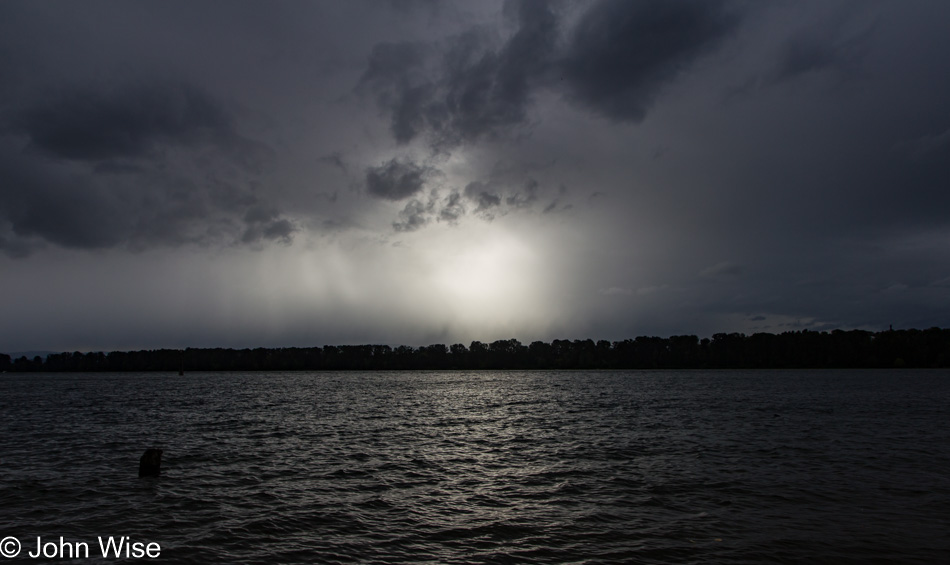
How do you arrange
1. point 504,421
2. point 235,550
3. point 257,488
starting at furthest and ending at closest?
point 504,421
point 257,488
point 235,550

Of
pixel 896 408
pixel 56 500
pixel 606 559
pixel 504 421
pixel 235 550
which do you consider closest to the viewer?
pixel 606 559

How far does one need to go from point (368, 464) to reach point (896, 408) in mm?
68484

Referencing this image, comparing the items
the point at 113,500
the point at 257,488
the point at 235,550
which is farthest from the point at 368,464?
the point at 235,550

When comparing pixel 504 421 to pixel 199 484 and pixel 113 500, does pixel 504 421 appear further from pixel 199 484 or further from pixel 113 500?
pixel 113 500

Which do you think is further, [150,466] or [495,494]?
[150,466]

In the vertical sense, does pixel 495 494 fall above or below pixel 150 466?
Answer: below

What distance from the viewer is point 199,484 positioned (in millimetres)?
25516

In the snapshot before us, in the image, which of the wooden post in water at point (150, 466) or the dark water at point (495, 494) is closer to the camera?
the dark water at point (495, 494)

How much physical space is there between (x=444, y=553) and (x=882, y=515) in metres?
15.9

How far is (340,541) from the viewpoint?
56.1 ft

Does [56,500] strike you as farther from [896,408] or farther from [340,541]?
[896,408]

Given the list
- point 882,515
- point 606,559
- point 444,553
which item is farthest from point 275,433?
Result: point 882,515

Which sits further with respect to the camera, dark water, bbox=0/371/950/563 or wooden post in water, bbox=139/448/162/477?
wooden post in water, bbox=139/448/162/477

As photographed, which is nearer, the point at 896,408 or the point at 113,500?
the point at 113,500
